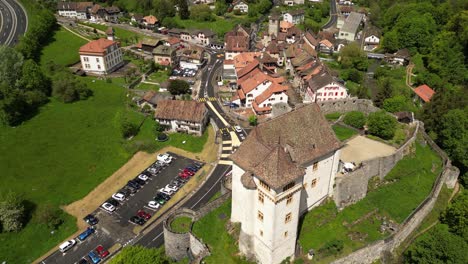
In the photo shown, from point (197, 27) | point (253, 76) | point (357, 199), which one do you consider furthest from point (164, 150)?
point (197, 27)

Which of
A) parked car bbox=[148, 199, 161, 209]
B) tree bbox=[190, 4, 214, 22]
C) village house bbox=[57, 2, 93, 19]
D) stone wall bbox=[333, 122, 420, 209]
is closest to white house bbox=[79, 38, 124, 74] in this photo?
tree bbox=[190, 4, 214, 22]

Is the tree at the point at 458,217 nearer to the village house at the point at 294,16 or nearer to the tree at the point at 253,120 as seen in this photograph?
the tree at the point at 253,120

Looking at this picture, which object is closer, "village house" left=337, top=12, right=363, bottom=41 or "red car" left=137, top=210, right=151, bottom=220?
"red car" left=137, top=210, right=151, bottom=220

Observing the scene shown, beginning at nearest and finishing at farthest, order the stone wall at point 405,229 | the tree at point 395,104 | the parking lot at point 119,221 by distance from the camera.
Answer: the stone wall at point 405,229, the parking lot at point 119,221, the tree at point 395,104

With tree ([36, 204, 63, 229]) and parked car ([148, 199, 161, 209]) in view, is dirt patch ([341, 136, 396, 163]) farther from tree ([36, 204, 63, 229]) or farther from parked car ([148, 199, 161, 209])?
tree ([36, 204, 63, 229])

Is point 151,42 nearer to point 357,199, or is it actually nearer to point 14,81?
point 14,81

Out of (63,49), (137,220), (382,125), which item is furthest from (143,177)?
(63,49)

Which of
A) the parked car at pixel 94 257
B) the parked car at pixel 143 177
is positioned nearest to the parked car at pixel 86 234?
the parked car at pixel 94 257
